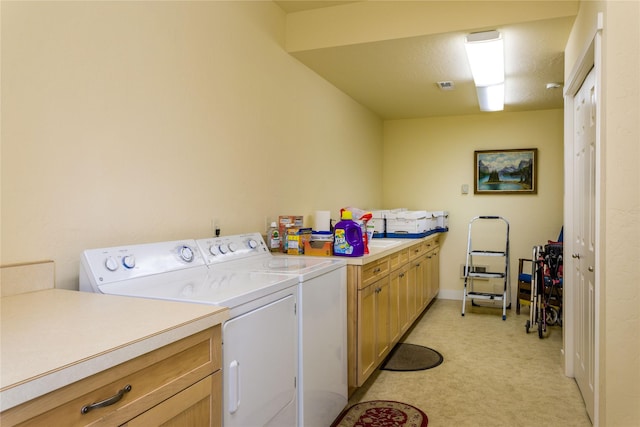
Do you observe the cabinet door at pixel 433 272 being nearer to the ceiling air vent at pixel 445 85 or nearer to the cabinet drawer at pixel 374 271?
the ceiling air vent at pixel 445 85

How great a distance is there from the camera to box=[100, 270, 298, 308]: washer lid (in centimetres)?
146

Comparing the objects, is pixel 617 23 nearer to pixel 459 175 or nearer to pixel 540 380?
pixel 540 380

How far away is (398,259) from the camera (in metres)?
3.53

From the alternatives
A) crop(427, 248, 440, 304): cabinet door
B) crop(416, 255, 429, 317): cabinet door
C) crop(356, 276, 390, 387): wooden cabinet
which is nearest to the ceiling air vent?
crop(416, 255, 429, 317): cabinet door

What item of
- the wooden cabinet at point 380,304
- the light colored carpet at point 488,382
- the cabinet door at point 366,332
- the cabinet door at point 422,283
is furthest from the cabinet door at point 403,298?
the cabinet door at point 366,332

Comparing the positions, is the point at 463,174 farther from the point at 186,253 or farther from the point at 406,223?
the point at 186,253

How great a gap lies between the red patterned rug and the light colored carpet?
0.06 m

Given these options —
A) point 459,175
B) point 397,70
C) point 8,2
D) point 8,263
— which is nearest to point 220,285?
point 8,263

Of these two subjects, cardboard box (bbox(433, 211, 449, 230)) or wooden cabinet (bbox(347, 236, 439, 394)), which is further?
cardboard box (bbox(433, 211, 449, 230))

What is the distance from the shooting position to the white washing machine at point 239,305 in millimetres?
1448

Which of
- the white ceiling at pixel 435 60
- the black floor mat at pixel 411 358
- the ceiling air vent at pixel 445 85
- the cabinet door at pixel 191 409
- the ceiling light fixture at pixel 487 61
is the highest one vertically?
the white ceiling at pixel 435 60

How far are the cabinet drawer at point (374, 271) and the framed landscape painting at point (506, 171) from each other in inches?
108

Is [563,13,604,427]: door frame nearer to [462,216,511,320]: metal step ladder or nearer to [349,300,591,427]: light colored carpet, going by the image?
[349,300,591,427]: light colored carpet

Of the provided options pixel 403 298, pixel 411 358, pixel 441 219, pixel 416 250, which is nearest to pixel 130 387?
pixel 411 358
